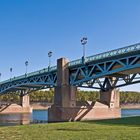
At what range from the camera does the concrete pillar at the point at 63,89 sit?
6944cm

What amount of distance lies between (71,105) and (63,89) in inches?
161

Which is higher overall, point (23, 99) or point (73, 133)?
point (23, 99)

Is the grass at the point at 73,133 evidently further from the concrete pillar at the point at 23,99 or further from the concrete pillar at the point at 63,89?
the concrete pillar at the point at 23,99

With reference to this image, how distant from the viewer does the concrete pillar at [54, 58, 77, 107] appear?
6944 cm

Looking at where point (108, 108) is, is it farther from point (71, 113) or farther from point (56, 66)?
point (56, 66)

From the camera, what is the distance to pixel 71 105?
6956 centimetres

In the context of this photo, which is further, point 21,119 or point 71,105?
point 21,119

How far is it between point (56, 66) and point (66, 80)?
25.2 feet

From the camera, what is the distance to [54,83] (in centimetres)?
7862

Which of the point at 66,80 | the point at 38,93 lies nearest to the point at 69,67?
the point at 66,80

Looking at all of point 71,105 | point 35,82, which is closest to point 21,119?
point 35,82

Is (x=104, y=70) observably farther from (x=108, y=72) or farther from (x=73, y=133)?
(x=73, y=133)

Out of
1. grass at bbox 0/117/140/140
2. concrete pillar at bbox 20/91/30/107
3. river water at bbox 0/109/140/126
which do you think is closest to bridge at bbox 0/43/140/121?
river water at bbox 0/109/140/126

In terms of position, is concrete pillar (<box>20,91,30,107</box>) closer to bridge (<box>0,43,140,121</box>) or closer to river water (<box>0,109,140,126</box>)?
river water (<box>0,109,140,126</box>)
